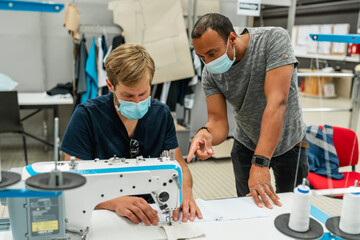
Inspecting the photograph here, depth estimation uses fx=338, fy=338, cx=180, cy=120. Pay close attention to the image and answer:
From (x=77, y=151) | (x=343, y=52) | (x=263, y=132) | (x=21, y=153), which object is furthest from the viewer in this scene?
(x=343, y=52)

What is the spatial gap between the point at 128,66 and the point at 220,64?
1.46 ft

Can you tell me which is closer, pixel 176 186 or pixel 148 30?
pixel 176 186

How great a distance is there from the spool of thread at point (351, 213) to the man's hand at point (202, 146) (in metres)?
0.51

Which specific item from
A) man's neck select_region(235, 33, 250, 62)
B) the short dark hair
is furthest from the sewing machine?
man's neck select_region(235, 33, 250, 62)

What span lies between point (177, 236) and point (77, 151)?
0.53 meters

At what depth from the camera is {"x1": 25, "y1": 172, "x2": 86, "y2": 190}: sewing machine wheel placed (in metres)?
0.76

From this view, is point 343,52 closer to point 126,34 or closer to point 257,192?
point 126,34

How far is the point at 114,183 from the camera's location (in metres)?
1.12

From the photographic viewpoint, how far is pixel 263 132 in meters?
1.50

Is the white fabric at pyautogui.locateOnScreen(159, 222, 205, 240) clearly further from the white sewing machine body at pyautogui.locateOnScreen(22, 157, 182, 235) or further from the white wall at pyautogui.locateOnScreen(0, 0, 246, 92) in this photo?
the white wall at pyautogui.locateOnScreen(0, 0, 246, 92)

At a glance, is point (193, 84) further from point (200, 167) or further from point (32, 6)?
point (32, 6)

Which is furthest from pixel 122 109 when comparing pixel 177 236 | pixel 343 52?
pixel 343 52

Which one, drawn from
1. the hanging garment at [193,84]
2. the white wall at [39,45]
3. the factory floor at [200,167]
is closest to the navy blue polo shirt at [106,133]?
the factory floor at [200,167]

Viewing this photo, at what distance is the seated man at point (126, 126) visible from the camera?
128cm
